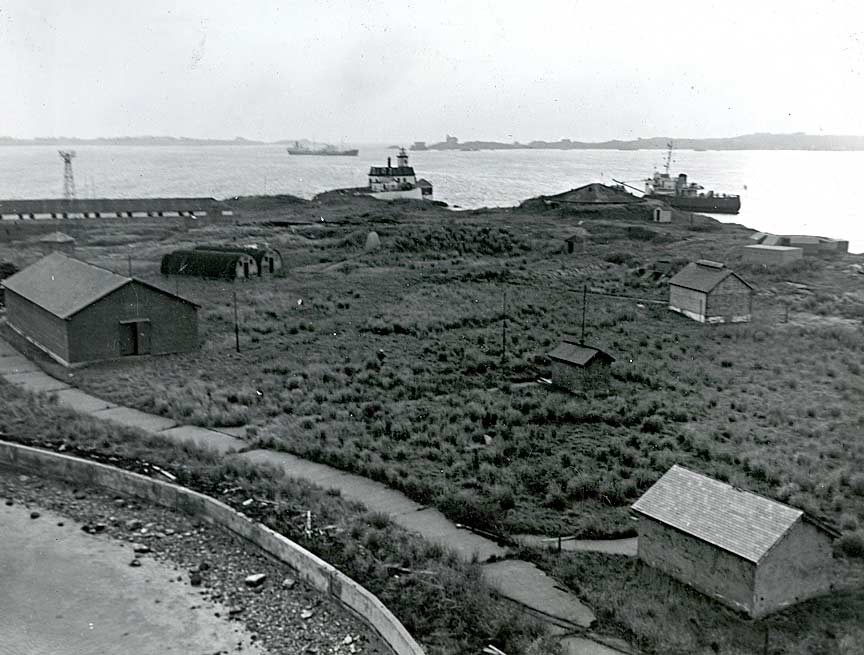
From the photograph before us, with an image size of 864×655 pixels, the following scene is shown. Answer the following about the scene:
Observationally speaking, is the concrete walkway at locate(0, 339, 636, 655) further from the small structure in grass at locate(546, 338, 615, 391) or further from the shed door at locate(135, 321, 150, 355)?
the small structure in grass at locate(546, 338, 615, 391)

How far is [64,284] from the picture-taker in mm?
31703

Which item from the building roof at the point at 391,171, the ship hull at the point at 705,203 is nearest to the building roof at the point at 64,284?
the building roof at the point at 391,171

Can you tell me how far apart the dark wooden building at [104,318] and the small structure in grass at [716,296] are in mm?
22698

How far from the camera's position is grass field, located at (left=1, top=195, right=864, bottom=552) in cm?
1884

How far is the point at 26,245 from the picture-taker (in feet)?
198

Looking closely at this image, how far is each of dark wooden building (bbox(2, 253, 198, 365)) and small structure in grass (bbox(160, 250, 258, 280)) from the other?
52.6ft

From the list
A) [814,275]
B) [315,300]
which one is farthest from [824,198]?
[315,300]

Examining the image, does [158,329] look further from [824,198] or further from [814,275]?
[824,198]

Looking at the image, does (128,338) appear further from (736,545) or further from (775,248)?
(775,248)

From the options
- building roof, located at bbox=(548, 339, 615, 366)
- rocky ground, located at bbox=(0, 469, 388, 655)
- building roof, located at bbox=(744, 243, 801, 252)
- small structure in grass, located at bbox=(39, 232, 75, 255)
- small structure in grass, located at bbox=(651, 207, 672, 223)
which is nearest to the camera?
rocky ground, located at bbox=(0, 469, 388, 655)

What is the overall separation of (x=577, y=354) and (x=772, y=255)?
3580 cm

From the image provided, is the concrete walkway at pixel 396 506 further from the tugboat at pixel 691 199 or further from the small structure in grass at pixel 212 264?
the tugboat at pixel 691 199

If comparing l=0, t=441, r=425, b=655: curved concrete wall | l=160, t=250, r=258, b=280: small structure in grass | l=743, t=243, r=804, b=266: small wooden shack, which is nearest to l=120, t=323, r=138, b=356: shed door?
l=0, t=441, r=425, b=655: curved concrete wall

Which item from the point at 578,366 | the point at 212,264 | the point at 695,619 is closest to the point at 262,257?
the point at 212,264
